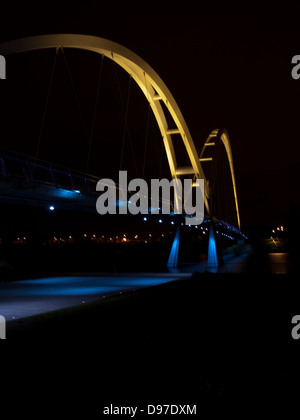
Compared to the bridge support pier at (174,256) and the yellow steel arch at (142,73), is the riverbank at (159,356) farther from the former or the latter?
the bridge support pier at (174,256)

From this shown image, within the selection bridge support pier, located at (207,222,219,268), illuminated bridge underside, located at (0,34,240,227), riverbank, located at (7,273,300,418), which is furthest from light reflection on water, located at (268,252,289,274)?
riverbank, located at (7,273,300,418)

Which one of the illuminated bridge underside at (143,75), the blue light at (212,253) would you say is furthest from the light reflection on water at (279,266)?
the illuminated bridge underside at (143,75)

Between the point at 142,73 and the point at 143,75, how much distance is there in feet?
1.08

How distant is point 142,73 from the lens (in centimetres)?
3906

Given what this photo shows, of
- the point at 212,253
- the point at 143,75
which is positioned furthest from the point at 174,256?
the point at 143,75

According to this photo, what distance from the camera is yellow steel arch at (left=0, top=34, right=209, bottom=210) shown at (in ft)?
79.7

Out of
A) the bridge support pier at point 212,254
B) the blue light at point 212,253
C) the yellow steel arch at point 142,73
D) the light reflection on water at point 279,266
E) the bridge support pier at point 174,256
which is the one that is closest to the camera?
the yellow steel arch at point 142,73

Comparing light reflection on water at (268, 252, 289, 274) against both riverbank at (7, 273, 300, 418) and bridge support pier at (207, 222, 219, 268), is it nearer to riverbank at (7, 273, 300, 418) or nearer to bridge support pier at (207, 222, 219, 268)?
bridge support pier at (207, 222, 219, 268)

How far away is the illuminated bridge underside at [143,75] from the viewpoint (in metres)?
24.4

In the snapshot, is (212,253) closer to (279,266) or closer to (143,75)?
(279,266)

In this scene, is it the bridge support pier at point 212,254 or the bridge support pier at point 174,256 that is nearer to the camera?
the bridge support pier at point 174,256

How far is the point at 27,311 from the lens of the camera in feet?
48.6

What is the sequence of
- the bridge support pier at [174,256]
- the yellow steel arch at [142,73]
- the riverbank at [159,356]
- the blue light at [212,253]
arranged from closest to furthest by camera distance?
the riverbank at [159,356], the yellow steel arch at [142,73], the bridge support pier at [174,256], the blue light at [212,253]

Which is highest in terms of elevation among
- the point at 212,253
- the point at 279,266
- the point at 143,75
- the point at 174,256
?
the point at 143,75
